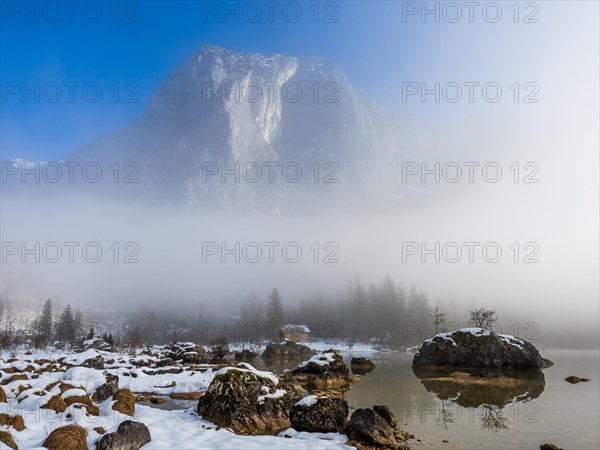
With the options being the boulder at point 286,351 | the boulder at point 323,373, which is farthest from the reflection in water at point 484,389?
the boulder at point 286,351

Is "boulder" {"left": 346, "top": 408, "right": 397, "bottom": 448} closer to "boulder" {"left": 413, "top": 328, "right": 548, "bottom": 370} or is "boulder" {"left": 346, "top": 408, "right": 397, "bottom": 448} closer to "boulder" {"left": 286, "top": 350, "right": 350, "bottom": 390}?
"boulder" {"left": 286, "top": 350, "right": 350, "bottom": 390}

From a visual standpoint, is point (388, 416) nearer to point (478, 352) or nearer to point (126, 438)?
point (126, 438)

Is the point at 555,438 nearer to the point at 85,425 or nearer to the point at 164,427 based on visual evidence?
the point at 164,427

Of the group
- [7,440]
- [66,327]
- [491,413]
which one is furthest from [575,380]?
[66,327]

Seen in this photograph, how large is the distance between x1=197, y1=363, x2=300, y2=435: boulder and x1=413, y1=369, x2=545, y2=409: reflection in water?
1543 centimetres

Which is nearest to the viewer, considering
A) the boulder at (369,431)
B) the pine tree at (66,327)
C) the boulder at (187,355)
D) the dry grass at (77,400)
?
the boulder at (369,431)

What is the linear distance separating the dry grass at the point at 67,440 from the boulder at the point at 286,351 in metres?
77.5

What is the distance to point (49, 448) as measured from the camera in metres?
12.0

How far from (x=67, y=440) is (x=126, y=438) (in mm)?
1821

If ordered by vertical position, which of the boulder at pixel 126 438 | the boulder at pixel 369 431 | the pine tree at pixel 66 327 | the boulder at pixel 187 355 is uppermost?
the boulder at pixel 126 438

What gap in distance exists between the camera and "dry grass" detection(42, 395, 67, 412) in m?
18.3

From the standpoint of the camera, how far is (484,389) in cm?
3822

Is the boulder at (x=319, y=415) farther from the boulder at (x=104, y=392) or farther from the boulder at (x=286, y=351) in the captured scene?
the boulder at (x=286, y=351)

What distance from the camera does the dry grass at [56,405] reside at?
59.9 feet
